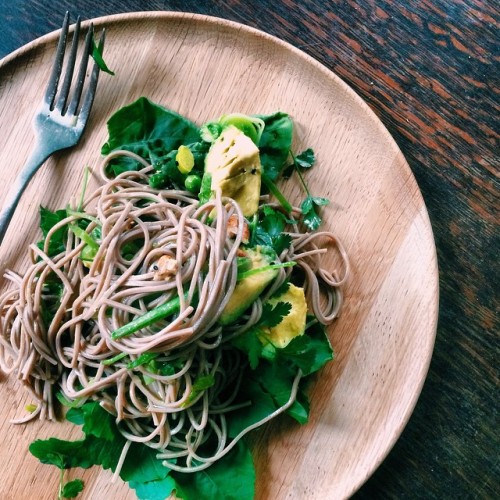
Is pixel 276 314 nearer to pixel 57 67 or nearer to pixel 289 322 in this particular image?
pixel 289 322

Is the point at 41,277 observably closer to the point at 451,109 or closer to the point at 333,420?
the point at 333,420

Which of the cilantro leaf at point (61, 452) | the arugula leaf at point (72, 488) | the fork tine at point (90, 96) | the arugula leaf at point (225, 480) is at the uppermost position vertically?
the fork tine at point (90, 96)

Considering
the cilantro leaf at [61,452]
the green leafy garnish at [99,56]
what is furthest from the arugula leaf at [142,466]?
the green leafy garnish at [99,56]

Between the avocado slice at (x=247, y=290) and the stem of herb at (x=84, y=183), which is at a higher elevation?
the avocado slice at (x=247, y=290)

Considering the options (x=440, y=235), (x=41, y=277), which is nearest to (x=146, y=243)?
(x=41, y=277)

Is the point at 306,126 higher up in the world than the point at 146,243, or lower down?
higher up

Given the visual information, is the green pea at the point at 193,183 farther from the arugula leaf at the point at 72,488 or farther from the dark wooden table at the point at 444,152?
the arugula leaf at the point at 72,488

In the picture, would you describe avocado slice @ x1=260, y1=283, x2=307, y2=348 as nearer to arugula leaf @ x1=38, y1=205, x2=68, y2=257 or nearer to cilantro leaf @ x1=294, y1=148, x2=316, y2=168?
cilantro leaf @ x1=294, y1=148, x2=316, y2=168
